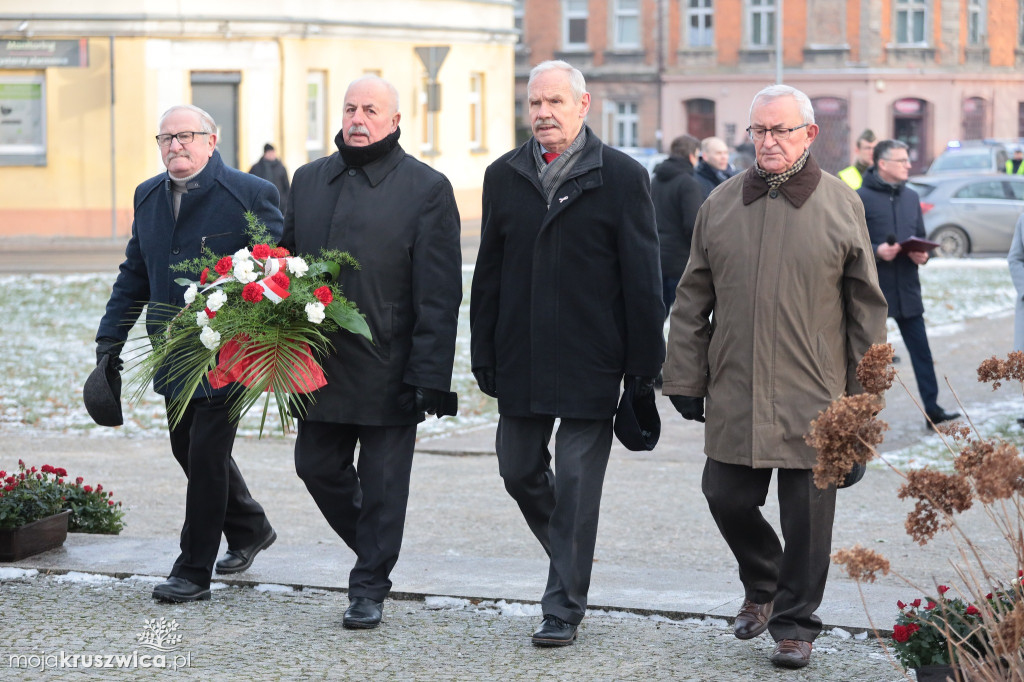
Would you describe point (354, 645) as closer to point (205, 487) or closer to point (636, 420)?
point (205, 487)

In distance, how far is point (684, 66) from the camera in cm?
5325

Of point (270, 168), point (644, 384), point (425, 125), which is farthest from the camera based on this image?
point (425, 125)

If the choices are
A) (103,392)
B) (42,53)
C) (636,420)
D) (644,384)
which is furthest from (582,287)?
(42,53)

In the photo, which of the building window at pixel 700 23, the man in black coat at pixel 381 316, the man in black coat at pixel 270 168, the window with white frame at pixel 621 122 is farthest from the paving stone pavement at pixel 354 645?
the building window at pixel 700 23

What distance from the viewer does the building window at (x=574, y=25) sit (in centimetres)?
5550

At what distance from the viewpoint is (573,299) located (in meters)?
5.52

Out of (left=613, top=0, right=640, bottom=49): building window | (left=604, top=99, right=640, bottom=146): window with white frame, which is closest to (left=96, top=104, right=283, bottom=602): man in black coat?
(left=604, top=99, right=640, bottom=146): window with white frame

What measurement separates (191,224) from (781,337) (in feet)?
8.00

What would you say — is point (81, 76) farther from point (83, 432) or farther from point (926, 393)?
point (926, 393)

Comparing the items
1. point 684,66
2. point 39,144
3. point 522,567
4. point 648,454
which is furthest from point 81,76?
point 684,66

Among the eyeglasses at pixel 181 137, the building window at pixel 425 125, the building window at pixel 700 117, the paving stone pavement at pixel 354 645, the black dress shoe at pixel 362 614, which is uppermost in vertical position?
the building window at pixel 700 117

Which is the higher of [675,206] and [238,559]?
[675,206]

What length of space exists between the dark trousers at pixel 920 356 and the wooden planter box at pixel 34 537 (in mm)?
5956

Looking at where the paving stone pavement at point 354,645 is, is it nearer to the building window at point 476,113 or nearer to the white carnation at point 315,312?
the white carnation at point 315,312
